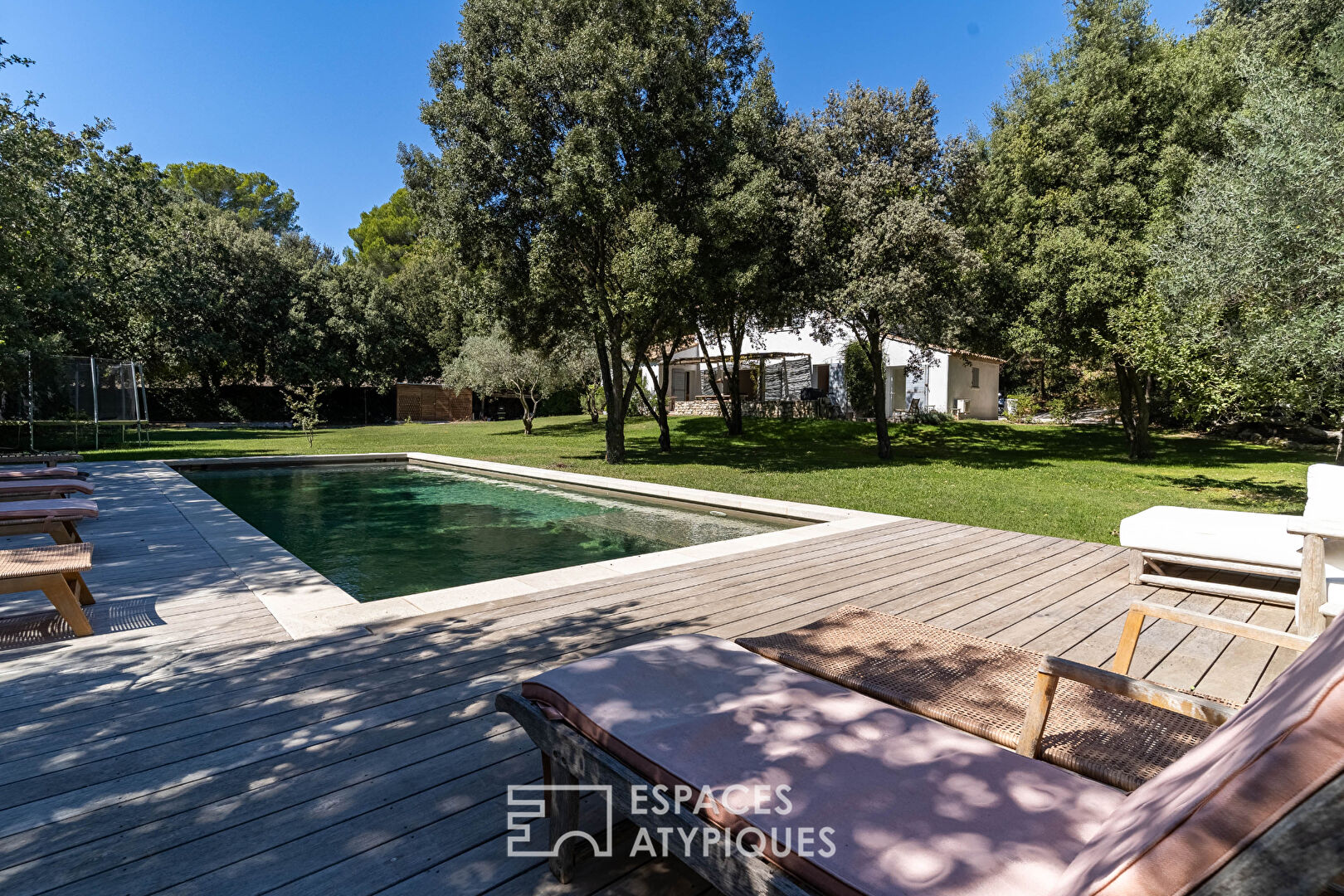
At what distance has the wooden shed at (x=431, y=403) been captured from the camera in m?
33.1

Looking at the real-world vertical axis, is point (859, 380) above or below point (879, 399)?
above

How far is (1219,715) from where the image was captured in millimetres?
1664

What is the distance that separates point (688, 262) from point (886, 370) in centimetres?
1675

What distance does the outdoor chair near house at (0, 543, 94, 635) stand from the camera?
3361 mm

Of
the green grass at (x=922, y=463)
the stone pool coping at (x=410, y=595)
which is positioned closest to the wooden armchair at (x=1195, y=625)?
the stone pool coping at (x=410, y=595)

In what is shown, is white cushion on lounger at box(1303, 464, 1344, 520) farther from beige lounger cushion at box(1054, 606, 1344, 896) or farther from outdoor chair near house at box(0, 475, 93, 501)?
outdoor chair near house at box(0, 475, 93, 501)

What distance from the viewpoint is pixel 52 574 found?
3.42 meters

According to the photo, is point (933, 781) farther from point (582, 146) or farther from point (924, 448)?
point (924, 448)

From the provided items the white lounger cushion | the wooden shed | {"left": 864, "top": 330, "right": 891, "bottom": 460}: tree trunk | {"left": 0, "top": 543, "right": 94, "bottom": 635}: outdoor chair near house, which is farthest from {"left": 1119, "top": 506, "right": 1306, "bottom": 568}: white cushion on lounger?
the wooden shed

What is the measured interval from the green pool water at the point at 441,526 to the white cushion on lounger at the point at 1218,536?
13.3 feet

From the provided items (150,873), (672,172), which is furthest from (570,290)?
(150,873)

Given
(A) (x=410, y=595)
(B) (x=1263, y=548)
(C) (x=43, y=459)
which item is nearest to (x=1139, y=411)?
(B) (x=1263, y=548)

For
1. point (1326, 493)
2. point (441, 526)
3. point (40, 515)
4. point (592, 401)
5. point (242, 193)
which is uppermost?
point (242, 193)

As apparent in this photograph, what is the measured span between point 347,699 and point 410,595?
2.24 metres
